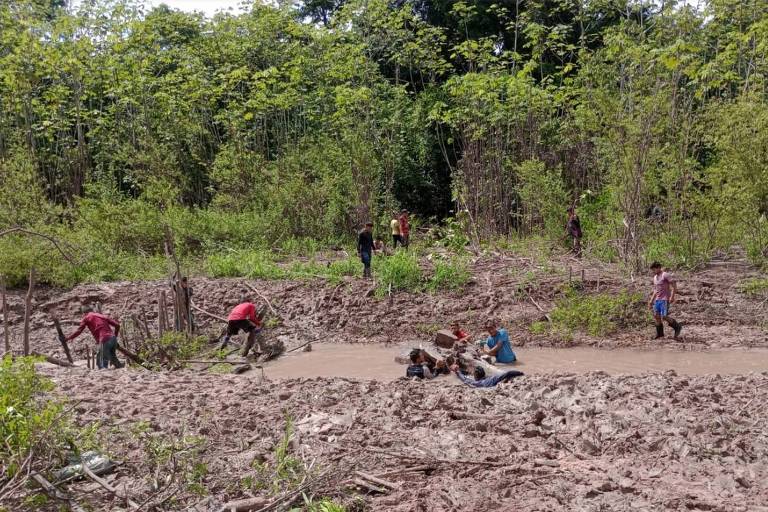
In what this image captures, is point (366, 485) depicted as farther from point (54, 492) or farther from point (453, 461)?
point (54, 492)

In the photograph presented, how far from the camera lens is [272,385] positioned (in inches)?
286

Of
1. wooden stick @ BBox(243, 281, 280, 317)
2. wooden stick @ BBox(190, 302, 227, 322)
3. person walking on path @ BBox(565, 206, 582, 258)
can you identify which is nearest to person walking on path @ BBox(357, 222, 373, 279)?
wooden stick @ BBox(243, 281, 280, 317)

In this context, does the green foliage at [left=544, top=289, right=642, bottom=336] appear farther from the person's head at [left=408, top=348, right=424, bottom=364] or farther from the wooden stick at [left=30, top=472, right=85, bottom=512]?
the wooden stick at [left=30, top=472, right=85, bottom=512]

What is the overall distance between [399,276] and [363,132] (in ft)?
25.1

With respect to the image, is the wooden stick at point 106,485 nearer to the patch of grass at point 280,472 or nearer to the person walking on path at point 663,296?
the patch of grass at point 280,472

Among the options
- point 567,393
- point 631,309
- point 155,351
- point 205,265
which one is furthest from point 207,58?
point 567,393

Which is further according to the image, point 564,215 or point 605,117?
point 564,215

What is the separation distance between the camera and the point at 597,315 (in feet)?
35.8

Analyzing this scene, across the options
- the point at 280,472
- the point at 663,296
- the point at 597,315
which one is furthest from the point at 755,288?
the point at 280,472

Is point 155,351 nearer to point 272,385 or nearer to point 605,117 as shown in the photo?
point 272,385

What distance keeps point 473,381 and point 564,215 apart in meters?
9.17

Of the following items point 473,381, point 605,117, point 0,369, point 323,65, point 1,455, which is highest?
point 323,65

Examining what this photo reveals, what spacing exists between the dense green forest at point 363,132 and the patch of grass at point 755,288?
147 cm

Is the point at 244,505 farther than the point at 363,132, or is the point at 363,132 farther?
the point at 363,132
